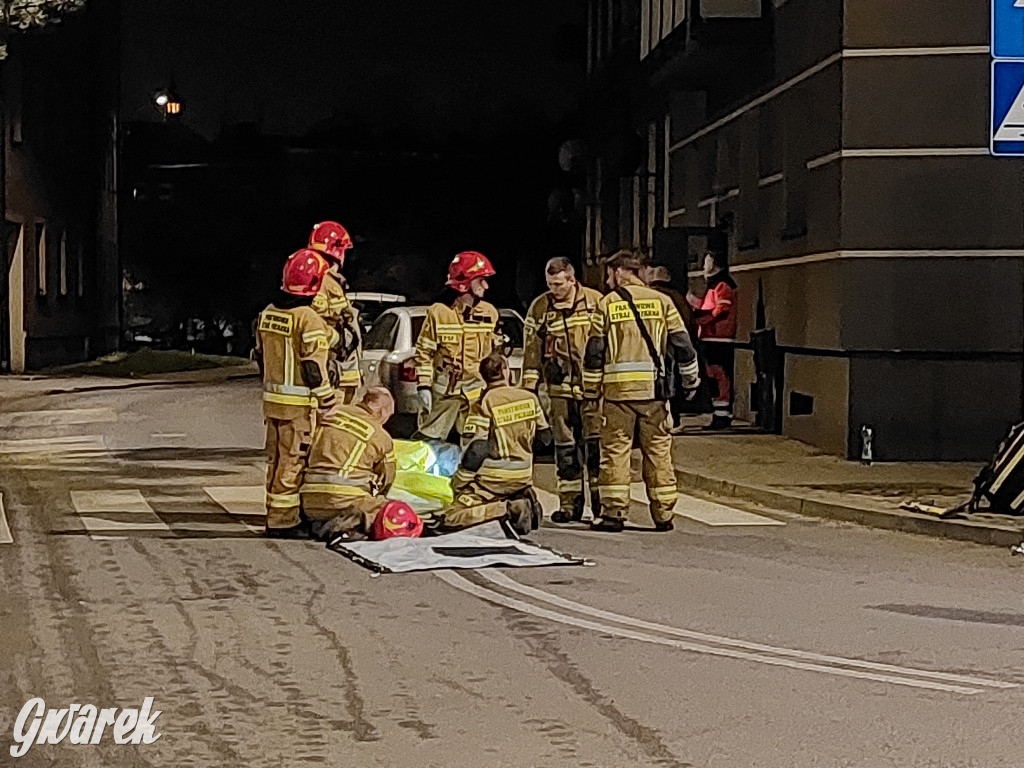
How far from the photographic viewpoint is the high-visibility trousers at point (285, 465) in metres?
11.9

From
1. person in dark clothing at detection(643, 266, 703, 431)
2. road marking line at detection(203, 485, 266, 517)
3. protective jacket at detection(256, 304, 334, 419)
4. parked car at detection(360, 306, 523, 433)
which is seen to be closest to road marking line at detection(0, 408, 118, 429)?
parked car at detection(360, 306, 523, 433)

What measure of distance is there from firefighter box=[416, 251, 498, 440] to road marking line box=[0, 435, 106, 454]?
6469mm

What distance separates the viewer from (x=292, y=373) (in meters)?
11.8

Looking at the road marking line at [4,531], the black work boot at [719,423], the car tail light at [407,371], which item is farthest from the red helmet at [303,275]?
the black work boot at [719,423]

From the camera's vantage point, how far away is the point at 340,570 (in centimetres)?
1080

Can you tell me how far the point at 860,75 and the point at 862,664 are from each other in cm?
1049

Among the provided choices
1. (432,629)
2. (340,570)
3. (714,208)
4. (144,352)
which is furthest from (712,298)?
(144,352)

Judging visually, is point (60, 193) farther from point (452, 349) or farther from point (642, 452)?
point (642, 452)

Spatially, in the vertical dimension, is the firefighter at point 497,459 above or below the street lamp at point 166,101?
below

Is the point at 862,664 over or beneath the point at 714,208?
beneath

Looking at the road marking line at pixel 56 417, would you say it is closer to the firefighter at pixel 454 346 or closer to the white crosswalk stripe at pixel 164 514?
the white crosswalk stripe at pixel 164 514

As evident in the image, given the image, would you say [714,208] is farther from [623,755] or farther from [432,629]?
[623,755]

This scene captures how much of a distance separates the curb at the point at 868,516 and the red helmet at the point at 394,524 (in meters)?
3.55

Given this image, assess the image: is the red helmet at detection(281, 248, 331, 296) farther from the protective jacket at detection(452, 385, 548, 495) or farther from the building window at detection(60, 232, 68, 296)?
the building window at detection(60, 232, 68, 296)
